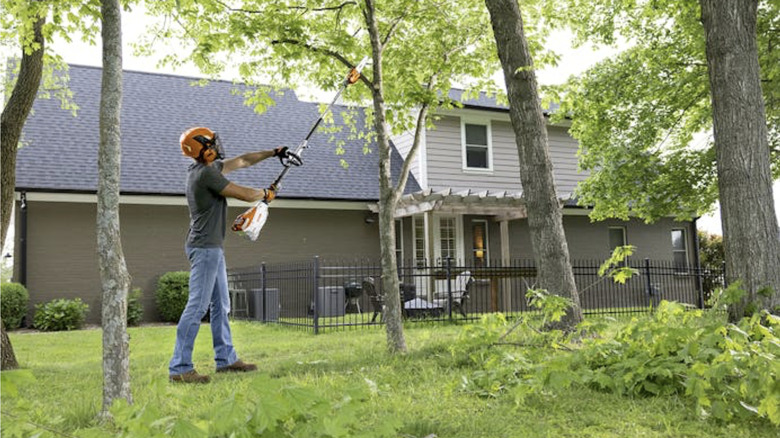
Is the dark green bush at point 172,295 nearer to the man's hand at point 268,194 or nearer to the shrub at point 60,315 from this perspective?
the shrub at point 60,315

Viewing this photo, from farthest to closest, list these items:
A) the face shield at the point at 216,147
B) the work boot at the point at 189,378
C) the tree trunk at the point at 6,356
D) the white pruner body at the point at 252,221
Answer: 1. the tree trunk at the point at 6,356
2. the white pruner body at the point at 252,221
3. the face shield at the point at 216,147
4. the work boot at the point at 189,378

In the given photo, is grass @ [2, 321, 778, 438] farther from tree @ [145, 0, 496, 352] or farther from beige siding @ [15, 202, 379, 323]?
beige siding @ [15, 202, 379, 323]

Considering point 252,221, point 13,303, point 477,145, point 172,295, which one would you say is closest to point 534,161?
point 252,221

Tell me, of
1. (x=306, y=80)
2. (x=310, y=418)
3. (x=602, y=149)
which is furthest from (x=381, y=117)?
(x=602, y=149)

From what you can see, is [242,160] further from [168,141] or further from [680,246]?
[680,246]

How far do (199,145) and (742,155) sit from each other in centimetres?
464

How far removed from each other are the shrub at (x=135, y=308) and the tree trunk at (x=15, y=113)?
7186 millimetres

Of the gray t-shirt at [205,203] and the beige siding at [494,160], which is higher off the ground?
the beige siding at [494,160]

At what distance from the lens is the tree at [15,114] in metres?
6.87

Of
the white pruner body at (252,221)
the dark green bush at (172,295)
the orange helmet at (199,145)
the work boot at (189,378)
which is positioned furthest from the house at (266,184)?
the work boot at (189,378)

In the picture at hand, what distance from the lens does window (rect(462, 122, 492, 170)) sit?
1802 cm

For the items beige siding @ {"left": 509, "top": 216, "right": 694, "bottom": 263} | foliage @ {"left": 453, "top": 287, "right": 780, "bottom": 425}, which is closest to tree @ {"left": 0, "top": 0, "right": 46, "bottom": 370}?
foliage @ {"left": 453, "top": 287, "right": 780, "bottom": 425}

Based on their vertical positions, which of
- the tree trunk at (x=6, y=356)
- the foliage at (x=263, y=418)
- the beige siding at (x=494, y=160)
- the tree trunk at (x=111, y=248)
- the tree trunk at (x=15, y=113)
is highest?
the beige siding at (x=494, y=160)

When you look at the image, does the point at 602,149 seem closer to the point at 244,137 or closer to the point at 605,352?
the point at 244,137
